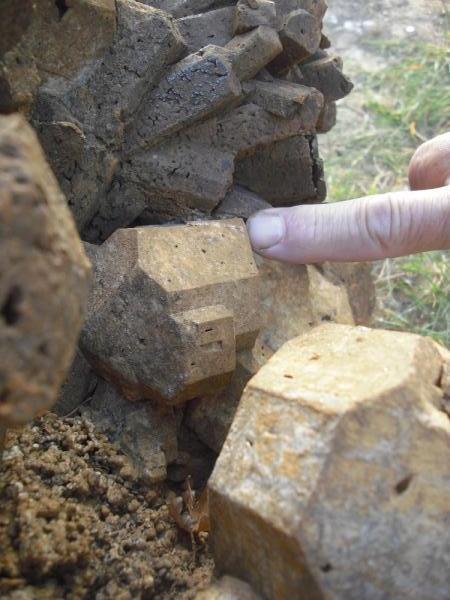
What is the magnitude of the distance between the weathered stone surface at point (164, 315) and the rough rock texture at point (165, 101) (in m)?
0.16

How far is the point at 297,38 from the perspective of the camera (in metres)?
1.45

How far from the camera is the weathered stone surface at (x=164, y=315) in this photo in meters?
1.13

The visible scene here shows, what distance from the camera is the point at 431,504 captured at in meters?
0.83

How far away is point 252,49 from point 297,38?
0.52 ft

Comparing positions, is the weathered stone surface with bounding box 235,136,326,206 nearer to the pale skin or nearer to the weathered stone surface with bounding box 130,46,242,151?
the pale skin

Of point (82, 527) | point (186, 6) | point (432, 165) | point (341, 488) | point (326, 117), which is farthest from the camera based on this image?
point (432, 165)

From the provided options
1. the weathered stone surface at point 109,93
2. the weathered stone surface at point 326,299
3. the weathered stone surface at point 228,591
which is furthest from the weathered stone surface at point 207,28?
the weathered stone surface at point 228,591

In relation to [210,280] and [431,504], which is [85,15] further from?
[431,504]

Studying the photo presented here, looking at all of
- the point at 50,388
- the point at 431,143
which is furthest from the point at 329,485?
the point at 431,143

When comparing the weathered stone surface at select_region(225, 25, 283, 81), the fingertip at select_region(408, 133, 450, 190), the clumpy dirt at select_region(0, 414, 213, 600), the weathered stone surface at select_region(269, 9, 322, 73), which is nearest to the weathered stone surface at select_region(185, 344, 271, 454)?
the clumpy dirt at select_region(0, 414, 213, 600)

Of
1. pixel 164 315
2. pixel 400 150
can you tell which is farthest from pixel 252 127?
pixel 400 150

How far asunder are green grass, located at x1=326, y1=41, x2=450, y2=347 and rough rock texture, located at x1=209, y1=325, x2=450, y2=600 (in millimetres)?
1763

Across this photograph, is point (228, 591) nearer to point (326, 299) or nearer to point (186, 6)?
point (326, 299)

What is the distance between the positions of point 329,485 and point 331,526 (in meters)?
0.05
